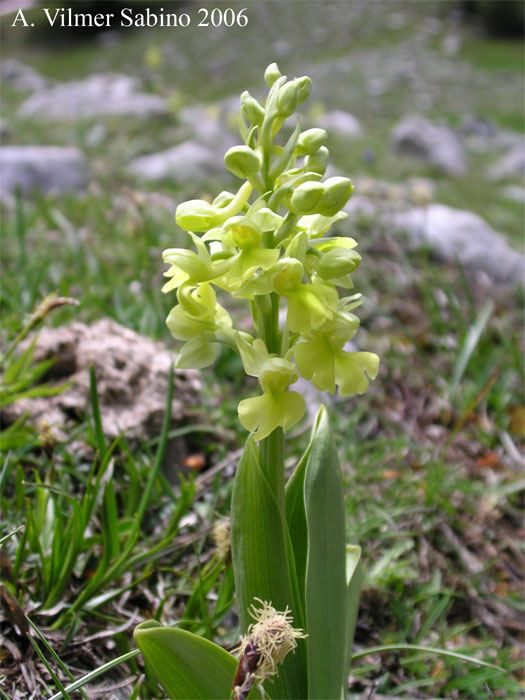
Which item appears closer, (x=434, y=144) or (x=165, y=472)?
(x=165, y=472)

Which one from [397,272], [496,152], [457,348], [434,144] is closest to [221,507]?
[457,348]

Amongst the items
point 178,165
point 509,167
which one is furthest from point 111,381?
point 509,167

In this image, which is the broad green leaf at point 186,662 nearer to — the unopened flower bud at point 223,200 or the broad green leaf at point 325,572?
the broad green leaf at point 325,572

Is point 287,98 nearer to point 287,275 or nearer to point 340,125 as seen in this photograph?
point 287,275

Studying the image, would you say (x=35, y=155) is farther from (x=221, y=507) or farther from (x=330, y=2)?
(x=330, y=2)

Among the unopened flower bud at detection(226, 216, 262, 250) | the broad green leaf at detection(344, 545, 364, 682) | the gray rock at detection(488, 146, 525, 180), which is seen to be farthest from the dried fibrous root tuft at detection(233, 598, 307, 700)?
the gray rock at detection(488, 146, 525, 180)

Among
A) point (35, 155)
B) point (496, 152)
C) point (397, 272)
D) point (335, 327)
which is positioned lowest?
point (496, 152)

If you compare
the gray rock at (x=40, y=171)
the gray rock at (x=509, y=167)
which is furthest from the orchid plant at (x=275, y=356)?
the gray rock at (x=509, y=167)
